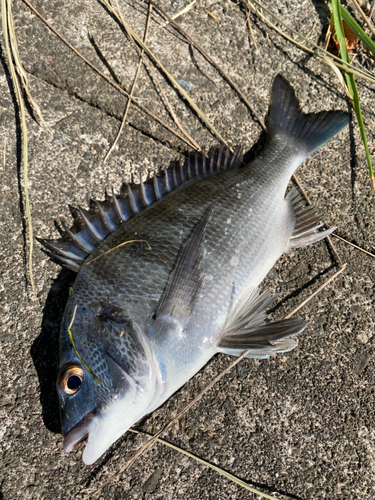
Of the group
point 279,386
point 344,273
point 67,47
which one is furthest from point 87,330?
point 67,47

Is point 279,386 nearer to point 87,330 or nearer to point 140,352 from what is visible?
point 140,352

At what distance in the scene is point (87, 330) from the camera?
1.87 meters

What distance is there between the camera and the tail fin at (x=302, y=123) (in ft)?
8.83

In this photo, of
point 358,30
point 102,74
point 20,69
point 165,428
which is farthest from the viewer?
point 358,30

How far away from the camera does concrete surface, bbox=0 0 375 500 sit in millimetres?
2141

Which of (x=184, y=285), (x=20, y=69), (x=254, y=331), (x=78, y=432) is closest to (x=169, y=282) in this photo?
(x=184, y=285)

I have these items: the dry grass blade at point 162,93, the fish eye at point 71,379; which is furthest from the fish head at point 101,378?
the dry grass blade at point 162,93

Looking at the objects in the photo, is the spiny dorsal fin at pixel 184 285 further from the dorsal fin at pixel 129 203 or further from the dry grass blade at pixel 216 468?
the dry grass blade at pixel 216 468

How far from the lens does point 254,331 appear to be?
2068 millimetres

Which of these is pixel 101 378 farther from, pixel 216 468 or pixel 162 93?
pixel 162 93

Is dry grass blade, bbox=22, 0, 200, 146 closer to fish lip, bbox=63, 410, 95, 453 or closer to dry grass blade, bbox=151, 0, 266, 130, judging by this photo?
dry grass blade, bbox=151, 0, 266, 130

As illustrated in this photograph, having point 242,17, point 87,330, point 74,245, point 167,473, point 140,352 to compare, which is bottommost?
point 167,473

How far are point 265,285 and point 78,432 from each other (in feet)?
4.49

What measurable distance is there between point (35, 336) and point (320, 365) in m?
1.65
